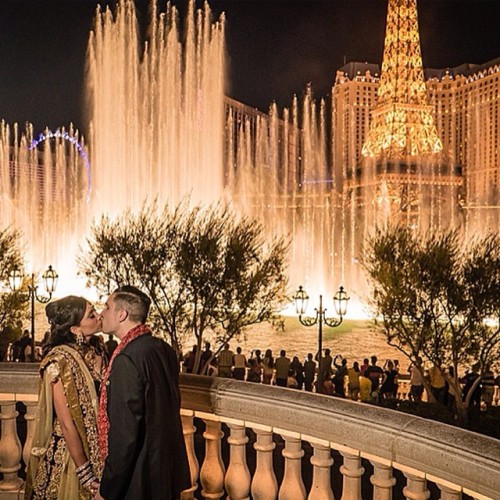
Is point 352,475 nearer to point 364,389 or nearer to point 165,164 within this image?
point 364,389

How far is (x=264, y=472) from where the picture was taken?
470cm

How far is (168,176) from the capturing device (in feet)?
129

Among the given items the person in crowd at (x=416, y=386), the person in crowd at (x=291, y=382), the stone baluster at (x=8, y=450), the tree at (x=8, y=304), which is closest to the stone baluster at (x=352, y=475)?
the stone baluster at (x=8, y=450)

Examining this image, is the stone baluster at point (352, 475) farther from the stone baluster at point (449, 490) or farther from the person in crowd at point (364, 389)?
the person in crowd at point (364, 389)

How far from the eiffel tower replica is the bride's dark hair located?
7943 centimetres

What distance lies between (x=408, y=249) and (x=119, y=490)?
59.3 feet

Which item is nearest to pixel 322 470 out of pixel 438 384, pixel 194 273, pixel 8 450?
pixel 8 450

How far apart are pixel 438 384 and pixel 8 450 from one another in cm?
1259

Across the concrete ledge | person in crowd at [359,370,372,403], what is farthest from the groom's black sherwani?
person in crowd at [359,370,372,403]

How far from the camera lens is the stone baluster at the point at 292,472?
454 cm

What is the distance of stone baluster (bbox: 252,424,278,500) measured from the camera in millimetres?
4684

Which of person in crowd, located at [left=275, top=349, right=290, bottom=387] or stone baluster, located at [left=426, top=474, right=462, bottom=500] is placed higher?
stone baluster, located at [left=426, top=474, right=462, bottom=500]

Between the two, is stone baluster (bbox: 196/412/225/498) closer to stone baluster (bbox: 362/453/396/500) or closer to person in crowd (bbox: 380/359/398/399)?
stone baluster (bbox: 362/453/396/500)

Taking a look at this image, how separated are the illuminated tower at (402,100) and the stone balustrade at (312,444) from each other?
84104 millimetres
